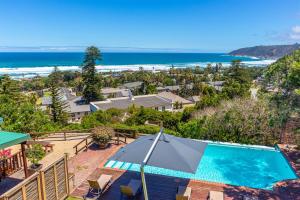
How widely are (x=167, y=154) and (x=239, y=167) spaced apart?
5.68 meters

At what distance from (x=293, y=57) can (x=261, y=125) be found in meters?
3.90

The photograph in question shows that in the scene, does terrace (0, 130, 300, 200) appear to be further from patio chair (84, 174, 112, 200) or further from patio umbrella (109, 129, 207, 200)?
patio umbrella (109, 129, 207, 200)

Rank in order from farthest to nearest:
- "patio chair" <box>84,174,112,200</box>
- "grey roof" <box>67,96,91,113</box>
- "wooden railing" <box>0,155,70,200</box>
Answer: "grey roof" <box>67,96,91,113</box> < "patio chair" <box>84,174,112,200</box> < "wooden railing" <box>0,155,70,200</box>

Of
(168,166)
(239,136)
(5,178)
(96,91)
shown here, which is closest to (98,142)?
(5,178)

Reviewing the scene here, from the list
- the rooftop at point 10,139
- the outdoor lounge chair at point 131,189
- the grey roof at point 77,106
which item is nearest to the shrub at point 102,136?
the outdoor lounge chair at point 131,189

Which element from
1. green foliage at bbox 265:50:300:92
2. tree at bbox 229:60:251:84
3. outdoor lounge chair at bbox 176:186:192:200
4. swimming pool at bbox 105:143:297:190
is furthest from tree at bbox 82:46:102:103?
outdoor lounge chair at bbox 176:186:192:200

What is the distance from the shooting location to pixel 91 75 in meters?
50.8

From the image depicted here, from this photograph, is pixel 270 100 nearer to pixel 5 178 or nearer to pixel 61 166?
pixel 61 166

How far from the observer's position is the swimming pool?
32.1 ft

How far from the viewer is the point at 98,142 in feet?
40.2

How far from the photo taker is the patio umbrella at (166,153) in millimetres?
6645

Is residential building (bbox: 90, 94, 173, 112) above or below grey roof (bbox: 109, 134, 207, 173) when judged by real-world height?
below

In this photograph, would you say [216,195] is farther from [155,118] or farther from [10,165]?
[155,118]

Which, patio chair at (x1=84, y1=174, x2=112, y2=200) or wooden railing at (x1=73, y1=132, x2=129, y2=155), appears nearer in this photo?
patio chair at (x1=84, y1=174, x2=112, y2=200)
